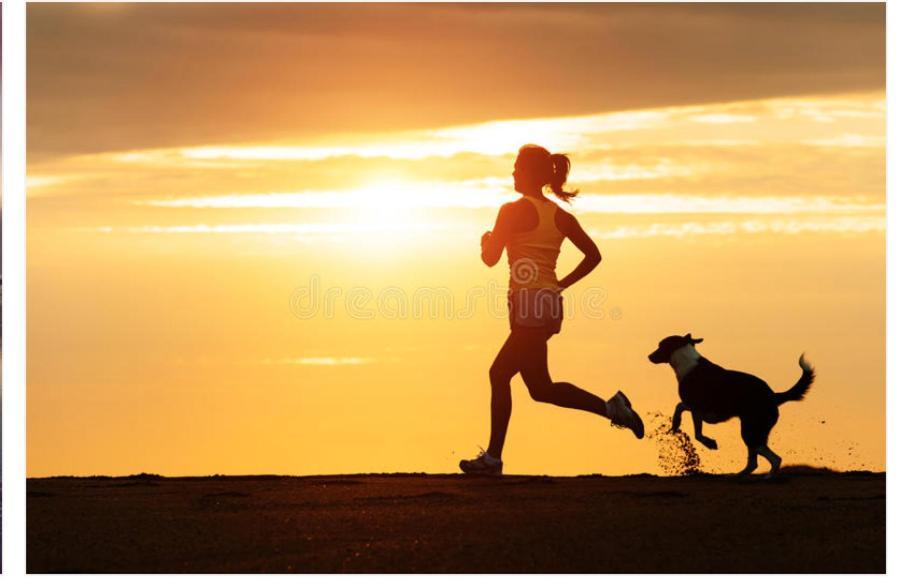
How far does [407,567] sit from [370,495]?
3673mm

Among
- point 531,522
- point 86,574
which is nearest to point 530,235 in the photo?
point 531,522

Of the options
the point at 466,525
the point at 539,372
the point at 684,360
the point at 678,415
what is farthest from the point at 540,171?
the point at 466,525

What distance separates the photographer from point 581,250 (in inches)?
535

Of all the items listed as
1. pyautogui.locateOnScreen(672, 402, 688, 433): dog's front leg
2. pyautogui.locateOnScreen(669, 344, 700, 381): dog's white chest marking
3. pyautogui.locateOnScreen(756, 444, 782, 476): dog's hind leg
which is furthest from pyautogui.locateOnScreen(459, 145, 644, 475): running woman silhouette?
pyautogui.locateOnScreen(756, 444, 782, 476): dog's hind leg

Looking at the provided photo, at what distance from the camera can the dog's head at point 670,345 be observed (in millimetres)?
14453

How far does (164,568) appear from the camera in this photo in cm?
941

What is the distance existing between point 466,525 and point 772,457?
4.22 meters

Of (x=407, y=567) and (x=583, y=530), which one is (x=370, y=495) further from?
(x=407, y=567)

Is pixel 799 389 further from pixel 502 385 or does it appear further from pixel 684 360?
pixel 502 385

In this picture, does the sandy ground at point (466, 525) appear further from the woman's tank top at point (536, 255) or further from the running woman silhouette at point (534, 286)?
the woman's tank top at point (536, 255)

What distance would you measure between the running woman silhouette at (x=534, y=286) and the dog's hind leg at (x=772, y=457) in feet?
3.68

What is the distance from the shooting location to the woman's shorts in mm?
13273

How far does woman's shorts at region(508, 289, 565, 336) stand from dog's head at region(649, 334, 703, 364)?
1.56 m

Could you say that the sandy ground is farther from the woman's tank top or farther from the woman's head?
the woman's head
